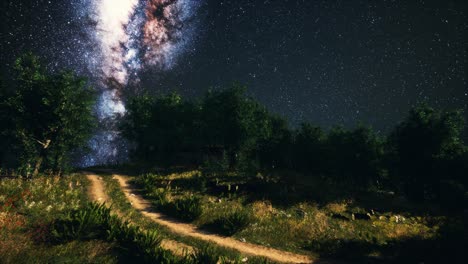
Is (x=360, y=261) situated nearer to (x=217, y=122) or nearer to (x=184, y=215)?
(x=184, y=215)

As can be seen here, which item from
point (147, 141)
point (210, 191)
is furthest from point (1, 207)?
point (147, 141)

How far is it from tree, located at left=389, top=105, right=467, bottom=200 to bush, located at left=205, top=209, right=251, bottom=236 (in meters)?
23.9

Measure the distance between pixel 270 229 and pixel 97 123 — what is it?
23952 millimetres

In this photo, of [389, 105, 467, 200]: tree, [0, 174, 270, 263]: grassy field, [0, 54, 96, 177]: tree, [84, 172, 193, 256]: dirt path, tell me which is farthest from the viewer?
[389, 105, 467, 200]: tree

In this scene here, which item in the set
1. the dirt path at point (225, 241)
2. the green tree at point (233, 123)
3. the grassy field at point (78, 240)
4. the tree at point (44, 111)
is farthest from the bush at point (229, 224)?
the green tree at point (233, 123)

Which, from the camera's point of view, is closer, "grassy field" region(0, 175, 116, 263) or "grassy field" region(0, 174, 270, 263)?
"grassy field" region(0, 175, 116, 263)

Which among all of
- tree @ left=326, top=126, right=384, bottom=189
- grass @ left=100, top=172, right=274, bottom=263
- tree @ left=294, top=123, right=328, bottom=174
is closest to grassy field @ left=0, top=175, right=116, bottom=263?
grass @ left=100, top=172, right=274, bottom=263

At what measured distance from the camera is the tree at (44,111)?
24938 mm

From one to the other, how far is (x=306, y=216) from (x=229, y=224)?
293 inches

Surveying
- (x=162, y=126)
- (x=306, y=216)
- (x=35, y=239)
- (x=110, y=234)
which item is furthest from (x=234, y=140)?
(x=35, y=239)

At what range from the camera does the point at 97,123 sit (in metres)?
30.2

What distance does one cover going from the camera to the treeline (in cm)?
2842

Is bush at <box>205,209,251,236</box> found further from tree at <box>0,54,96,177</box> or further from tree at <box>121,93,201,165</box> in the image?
tree at <box>121,93,201,165</box>

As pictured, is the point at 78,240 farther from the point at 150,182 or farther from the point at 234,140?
the point at 234,140
